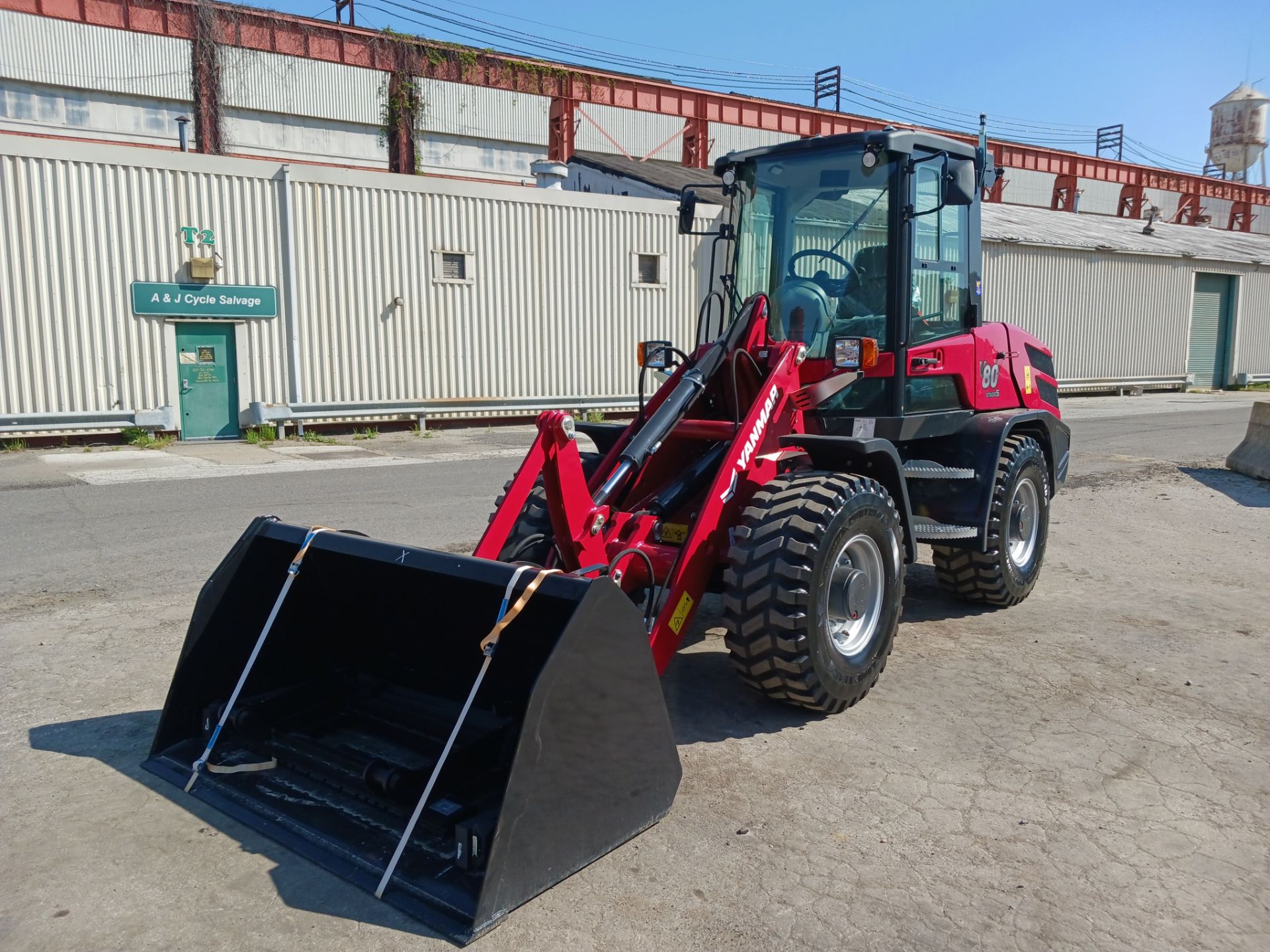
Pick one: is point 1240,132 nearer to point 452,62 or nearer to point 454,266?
point 452,62

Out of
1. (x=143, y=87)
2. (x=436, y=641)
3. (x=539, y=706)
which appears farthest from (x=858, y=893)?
(x=143, y=87)

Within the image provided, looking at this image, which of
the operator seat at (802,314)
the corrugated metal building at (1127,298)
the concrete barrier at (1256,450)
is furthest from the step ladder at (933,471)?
the corrugated metal building at (1127,298)

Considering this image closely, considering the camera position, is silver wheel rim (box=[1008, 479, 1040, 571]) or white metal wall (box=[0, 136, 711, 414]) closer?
silver wheel rim (box=[1008, 479, 1040, 571])

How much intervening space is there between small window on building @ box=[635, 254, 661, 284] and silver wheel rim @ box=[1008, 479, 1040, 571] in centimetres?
1403

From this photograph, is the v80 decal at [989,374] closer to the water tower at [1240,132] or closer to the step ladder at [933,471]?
the step ladder at [933,471]

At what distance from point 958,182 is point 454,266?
13.6m

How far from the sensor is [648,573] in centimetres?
472

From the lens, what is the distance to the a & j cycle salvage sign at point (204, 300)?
15.5 m

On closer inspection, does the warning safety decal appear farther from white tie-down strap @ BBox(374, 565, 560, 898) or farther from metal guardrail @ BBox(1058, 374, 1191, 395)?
metal guardrail @ BBox(1058, 374, 1191, 395)

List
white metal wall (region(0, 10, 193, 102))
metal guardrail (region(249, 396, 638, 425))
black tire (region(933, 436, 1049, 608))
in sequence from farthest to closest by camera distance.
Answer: white metal wall (region(0, 10, 193, 102)) < metal guardrail (region(249, 396, 638, 425)) < black tire (region(933, 436, 1049, 608))

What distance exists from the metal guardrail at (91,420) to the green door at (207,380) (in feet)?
1.04

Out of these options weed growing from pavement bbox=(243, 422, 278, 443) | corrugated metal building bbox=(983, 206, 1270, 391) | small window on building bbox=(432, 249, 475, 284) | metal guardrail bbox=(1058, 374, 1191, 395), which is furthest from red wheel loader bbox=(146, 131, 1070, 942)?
metal guardrail bbox=(1058, 374, 1191, 395)

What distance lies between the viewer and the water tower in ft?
179

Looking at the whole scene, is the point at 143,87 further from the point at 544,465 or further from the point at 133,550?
the point at 544,465
